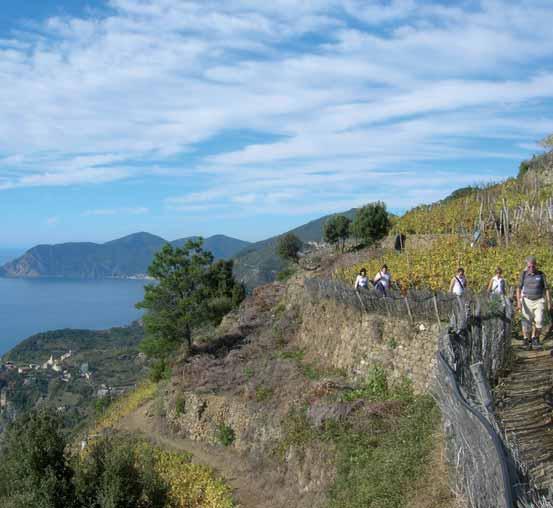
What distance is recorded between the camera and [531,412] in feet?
23.3

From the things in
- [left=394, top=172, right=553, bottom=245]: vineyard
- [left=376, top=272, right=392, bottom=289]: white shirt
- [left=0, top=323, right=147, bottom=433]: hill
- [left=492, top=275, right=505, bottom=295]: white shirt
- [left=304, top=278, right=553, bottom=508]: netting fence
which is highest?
[left=394, top=172, right=553, bottom=245]: vineyard

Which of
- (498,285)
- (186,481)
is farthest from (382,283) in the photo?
(186,481)

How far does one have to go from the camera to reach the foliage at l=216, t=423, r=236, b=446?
16047 mm

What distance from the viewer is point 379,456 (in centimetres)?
957

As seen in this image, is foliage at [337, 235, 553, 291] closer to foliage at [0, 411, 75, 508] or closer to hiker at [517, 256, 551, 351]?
hiker at [517, 256, 551, 351]

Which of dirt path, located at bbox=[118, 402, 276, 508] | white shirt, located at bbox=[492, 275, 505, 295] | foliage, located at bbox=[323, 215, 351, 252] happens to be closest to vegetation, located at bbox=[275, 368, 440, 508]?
dirt path, located at bbox=[118, 402, 276, 508]

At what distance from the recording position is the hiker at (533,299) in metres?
9.95

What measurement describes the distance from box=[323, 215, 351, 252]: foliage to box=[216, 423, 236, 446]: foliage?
68.1ft

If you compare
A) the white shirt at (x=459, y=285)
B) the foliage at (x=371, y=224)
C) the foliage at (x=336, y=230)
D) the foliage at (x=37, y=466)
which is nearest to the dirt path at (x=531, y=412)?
the white shirt at (x=459, y=285)

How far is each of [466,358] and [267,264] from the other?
119 meters

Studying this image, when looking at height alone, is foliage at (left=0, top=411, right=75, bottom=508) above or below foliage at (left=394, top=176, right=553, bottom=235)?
below

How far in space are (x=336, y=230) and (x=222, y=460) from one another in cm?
2248

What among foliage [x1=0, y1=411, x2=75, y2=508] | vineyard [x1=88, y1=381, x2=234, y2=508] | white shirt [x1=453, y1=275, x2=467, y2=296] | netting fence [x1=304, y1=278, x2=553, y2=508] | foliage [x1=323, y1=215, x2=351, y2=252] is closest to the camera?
netting fence [x1=304, y1=278, x2=553, y2=508]

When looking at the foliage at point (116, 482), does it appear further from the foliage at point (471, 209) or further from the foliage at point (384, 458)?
the foliage at point (471, 209)
